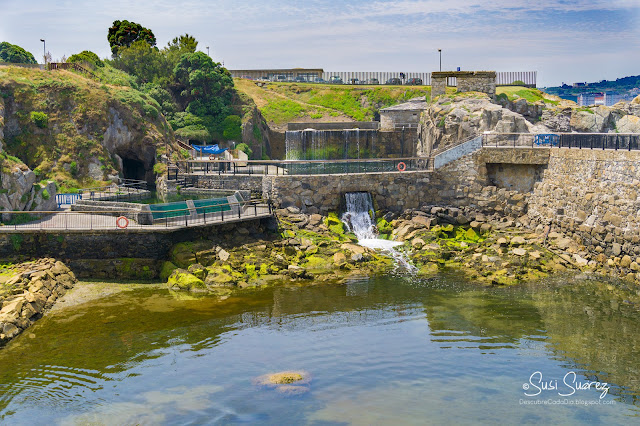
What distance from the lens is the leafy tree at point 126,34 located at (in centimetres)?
6844

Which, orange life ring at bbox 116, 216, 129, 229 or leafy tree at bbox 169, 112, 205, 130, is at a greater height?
leafy tree at bbox 169, 112, 205, 130

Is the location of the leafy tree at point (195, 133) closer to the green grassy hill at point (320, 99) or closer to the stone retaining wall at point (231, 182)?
the green grassy hill at point (320, 99)

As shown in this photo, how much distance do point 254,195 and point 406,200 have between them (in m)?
9.31

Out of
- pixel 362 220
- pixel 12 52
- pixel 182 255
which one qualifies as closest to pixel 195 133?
pixel 362 220

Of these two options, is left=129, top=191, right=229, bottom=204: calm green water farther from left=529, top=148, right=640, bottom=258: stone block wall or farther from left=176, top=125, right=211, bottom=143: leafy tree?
left=176, top=125, right=211, bottom=143: leafy tree

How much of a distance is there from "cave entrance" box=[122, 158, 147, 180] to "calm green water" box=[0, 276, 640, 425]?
2451 centimetres

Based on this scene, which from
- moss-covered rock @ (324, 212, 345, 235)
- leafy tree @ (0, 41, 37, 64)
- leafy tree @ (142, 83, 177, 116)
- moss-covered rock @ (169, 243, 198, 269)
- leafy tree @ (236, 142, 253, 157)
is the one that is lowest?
moss-covered rock @ (169, 243, 198, 269)

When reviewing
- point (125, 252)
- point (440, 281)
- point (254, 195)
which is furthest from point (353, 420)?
point (254, 195)

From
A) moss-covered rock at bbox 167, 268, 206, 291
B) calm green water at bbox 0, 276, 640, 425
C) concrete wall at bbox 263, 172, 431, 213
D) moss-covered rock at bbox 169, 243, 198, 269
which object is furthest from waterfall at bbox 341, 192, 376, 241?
moss-covered rock at bbox 167, 268, 206, 291

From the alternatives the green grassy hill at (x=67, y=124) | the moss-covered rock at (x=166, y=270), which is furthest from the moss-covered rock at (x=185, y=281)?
the green grassy hill at (x=67, y=124)

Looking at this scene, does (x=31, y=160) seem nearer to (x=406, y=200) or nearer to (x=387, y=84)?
(x=406, y=200)

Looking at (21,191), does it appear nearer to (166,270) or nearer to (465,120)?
(166,270)

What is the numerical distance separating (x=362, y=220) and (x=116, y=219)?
46.3 ft

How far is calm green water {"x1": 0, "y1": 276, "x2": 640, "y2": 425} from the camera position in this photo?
1588 cm
